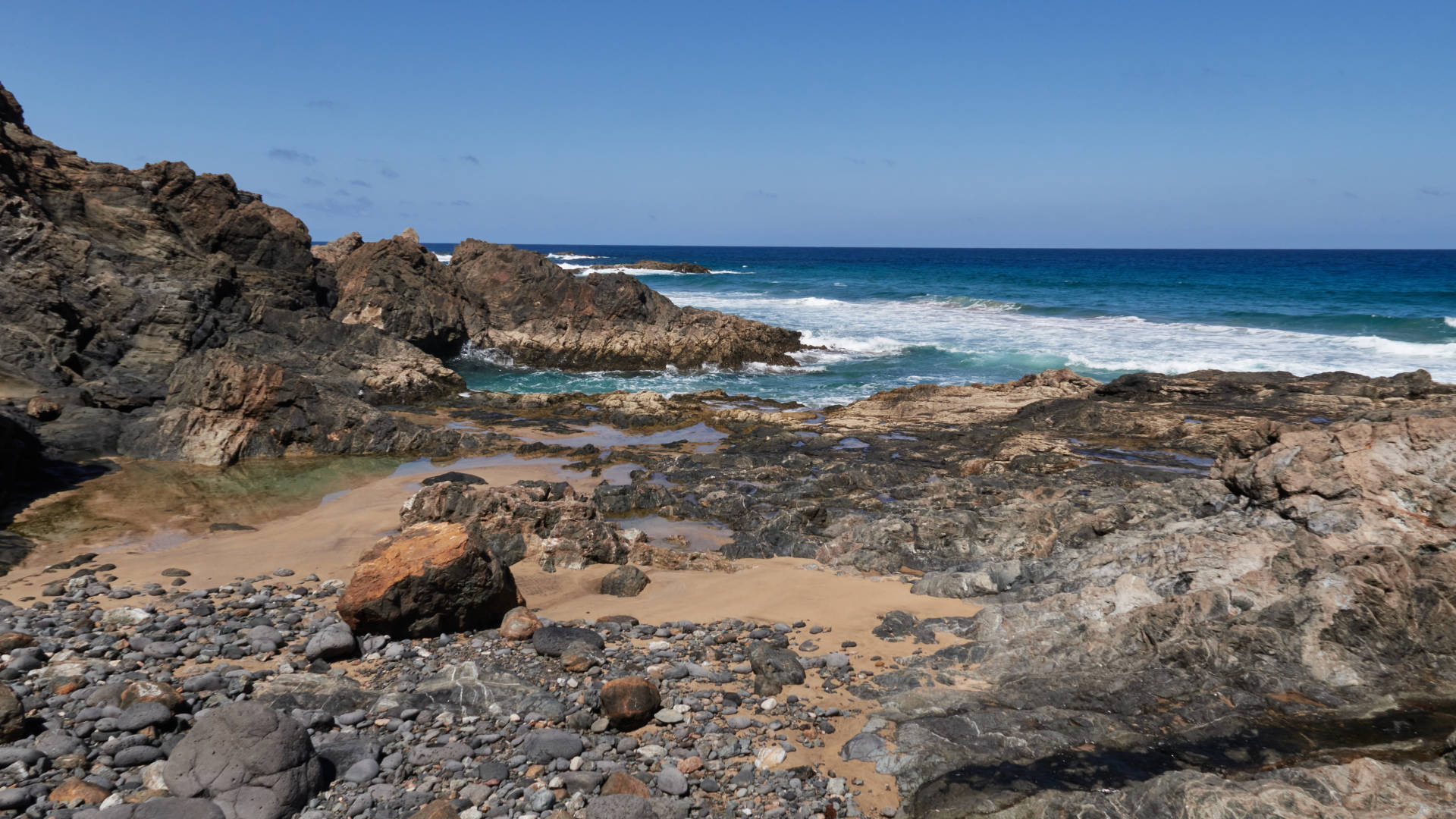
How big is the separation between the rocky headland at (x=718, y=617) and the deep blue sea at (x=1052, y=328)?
1131 cm

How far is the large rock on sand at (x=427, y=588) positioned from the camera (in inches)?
275

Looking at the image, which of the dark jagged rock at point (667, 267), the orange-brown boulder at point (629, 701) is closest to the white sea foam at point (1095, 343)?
the orange-brown boulder at point (629, 701)

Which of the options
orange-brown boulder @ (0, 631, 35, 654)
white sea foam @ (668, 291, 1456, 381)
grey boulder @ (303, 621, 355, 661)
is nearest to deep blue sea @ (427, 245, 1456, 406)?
white sea foam @ (668, 291, 1456, 381)

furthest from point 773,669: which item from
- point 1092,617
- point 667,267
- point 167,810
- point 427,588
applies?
point 667,267

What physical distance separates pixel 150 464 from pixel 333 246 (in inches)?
936

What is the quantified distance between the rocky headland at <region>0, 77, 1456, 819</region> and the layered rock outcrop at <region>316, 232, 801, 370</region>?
13.0 metres

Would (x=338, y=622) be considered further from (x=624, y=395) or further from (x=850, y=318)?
(x=850, y=318)

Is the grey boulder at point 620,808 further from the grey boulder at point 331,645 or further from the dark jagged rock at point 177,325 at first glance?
the dark jagged rock at point 177,325

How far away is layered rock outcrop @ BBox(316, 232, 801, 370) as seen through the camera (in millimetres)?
28031

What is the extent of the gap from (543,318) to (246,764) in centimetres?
2717

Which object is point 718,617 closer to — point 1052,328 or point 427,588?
point 427,588

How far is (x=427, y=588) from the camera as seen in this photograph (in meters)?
7.08

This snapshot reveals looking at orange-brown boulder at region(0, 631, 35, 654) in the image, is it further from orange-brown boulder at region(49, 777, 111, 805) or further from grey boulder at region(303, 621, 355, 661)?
orange-brown boulder at region(49, 777, 111, 805)

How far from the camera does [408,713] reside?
5.69 metres
